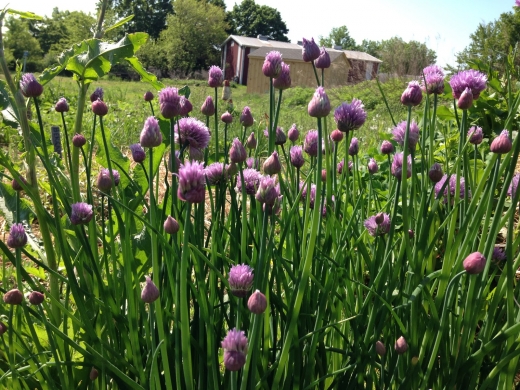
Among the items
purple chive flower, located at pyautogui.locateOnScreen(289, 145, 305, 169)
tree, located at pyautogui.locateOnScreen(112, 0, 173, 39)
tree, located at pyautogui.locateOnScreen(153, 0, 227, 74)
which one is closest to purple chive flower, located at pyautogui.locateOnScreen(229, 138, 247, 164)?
purple chive flower, located at pyautogui.locateOnScreen(289, 145, 305, 169)

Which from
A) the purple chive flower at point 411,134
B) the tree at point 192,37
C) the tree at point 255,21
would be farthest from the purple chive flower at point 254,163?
the tree at point 255,21

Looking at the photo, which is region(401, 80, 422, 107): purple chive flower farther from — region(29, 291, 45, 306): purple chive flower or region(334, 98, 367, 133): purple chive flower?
region(29, 291, 45, 306): purple chive flower

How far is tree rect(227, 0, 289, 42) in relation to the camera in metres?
46.5

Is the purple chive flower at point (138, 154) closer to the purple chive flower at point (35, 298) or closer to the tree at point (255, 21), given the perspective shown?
the purple chive flower at point (35, 298)

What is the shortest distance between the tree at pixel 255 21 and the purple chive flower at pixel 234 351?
158 ft

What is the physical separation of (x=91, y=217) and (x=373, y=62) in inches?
1451

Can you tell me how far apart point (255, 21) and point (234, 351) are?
48.8 metres

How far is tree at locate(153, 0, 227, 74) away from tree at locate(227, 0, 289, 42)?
8.43 metres

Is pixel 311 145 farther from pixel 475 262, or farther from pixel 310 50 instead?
pixel 475 262

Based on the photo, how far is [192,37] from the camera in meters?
36.7

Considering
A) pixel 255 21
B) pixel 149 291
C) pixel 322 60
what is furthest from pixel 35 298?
pixel 255 21

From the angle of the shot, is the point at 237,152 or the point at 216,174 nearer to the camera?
the point at 237,152

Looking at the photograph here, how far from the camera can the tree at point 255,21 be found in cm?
4650

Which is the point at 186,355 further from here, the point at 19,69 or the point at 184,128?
the point at 19,69
